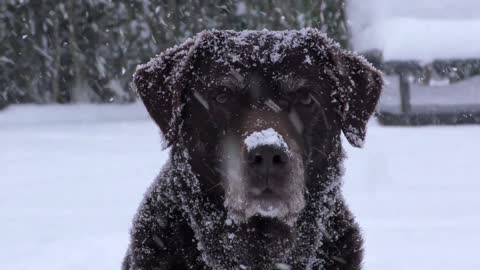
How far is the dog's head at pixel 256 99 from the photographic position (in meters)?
2.96

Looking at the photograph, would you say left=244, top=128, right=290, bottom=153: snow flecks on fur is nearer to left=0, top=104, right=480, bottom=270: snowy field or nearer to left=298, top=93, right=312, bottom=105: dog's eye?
left=298, top=93, right=312, bottom=105: dog's eye

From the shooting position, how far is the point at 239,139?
2.90m

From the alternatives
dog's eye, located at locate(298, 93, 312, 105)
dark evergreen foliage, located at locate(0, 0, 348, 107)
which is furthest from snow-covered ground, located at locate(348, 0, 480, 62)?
dog's eye, located at locate(298, 93, 312, 105)

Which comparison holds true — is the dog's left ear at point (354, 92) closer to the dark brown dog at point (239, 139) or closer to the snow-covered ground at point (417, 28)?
the dark brown dog at point (239, 139)

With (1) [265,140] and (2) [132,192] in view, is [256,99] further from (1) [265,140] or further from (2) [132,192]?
(2) [132,192]

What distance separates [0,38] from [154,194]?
7757 mm

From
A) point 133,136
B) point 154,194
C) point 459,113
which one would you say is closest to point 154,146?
point 133,136

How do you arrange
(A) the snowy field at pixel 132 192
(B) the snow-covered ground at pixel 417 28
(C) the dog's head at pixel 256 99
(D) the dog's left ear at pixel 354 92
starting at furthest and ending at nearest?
(B) the snow-covered ground at pixel 417 28 < (A) the snowy field at pixel 132 192 < (D) the dog's left ear at pixel 354 92 < (C) the dog's head at pixel 256 99

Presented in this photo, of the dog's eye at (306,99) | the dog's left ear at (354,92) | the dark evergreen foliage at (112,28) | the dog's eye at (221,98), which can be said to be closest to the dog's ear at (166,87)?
the dog's eye at (221,98)

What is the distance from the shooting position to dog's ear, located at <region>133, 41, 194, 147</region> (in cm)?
303

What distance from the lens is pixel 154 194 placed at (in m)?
3.16

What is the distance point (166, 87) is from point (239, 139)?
41 centimetres

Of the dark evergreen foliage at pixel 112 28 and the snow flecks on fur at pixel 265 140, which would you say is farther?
the dark evergreen foliage at pixel 112 28

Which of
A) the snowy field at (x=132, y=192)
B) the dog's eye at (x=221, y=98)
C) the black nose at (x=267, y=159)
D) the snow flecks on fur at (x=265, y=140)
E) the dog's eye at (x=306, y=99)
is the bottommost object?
the snowy field at (x=132, y=192)
